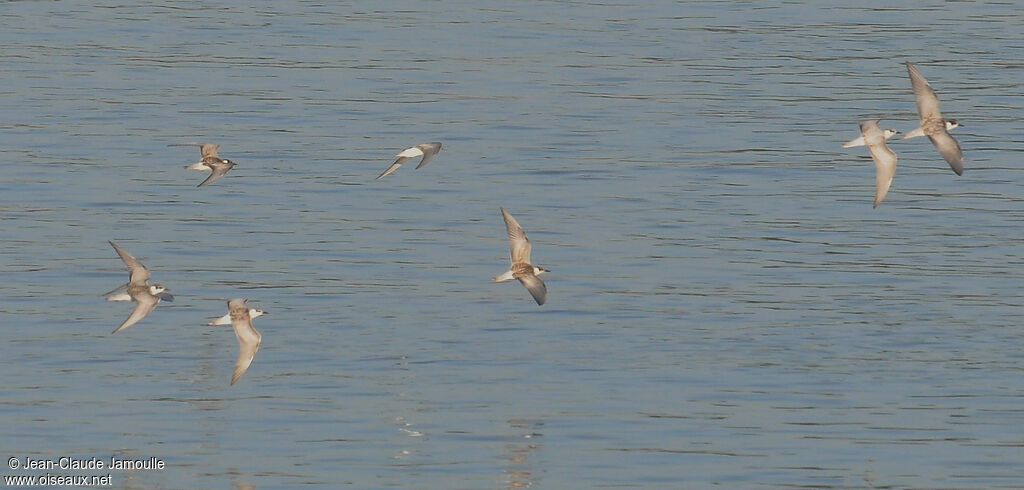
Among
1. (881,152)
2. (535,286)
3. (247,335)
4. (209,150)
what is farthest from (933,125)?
(209,150)

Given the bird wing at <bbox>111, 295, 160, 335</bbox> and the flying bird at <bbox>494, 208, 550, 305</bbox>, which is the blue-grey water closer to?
the bird wing at <bbox>111, 295, 160, 335</bbox>

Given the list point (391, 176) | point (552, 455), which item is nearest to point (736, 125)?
point (391, 176)

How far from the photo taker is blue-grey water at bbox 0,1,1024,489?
17688mm

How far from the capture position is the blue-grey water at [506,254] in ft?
58.0

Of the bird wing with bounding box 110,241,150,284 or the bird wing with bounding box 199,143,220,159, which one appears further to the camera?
the bird wing with bounding box 199,143,220,159

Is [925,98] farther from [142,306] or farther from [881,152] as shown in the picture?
[142,306]

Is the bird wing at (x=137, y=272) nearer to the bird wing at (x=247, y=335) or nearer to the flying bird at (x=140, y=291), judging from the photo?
the flying bird at (x=140, y=291)

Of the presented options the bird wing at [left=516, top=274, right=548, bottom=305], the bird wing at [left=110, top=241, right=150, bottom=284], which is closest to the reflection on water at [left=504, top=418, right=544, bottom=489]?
the bird wing at [left=516, top=274, right=548, bottom=305]

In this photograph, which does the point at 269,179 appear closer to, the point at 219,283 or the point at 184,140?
the point at 184,140

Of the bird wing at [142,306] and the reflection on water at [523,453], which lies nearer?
the reflection on water at [523,453]

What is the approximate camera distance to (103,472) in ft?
54.5

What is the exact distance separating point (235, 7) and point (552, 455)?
3169 cm

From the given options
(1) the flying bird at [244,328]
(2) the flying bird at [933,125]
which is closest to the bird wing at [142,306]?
(1) the flying bird at [244,328]

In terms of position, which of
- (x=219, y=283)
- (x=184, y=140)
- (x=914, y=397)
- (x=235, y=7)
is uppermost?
→ (x=914, y=397)
